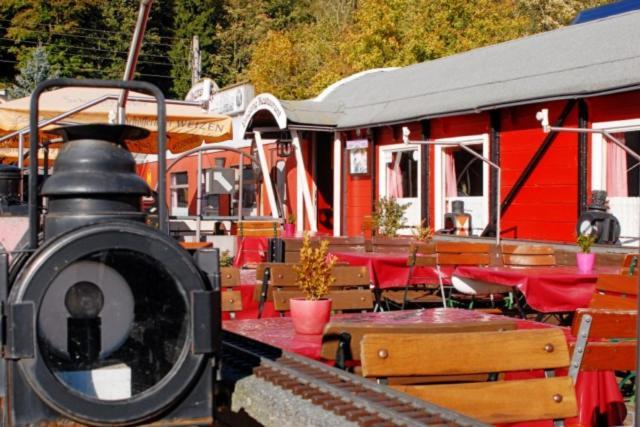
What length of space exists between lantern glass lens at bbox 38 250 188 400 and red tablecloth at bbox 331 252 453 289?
6.42 metres

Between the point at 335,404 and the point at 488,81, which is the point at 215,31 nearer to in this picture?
the point at 488,81

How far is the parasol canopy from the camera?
10844mm

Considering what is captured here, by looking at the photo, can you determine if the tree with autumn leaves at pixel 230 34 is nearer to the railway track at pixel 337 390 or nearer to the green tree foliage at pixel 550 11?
the green tree foliage at pixel 550 11

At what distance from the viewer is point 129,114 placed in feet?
36.8

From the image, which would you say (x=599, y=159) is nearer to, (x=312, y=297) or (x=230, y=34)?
(x=312, y=297)

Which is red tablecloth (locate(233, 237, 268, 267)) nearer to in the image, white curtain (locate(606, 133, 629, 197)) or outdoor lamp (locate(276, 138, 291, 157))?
white curtain (locate(606, 133, 629, 197))

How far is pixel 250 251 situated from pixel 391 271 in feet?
8.58

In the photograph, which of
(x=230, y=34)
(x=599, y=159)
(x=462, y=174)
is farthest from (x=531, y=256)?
(x=230, y=34)

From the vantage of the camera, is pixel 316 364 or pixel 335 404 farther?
pixel 316 364

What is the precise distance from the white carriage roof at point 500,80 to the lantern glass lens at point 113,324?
9057 millimetres

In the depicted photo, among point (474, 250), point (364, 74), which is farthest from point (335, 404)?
point (364, 74)

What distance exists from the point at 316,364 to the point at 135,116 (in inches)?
347

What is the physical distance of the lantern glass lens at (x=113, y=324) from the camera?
2.42 metres

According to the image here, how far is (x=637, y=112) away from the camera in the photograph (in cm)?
1124
